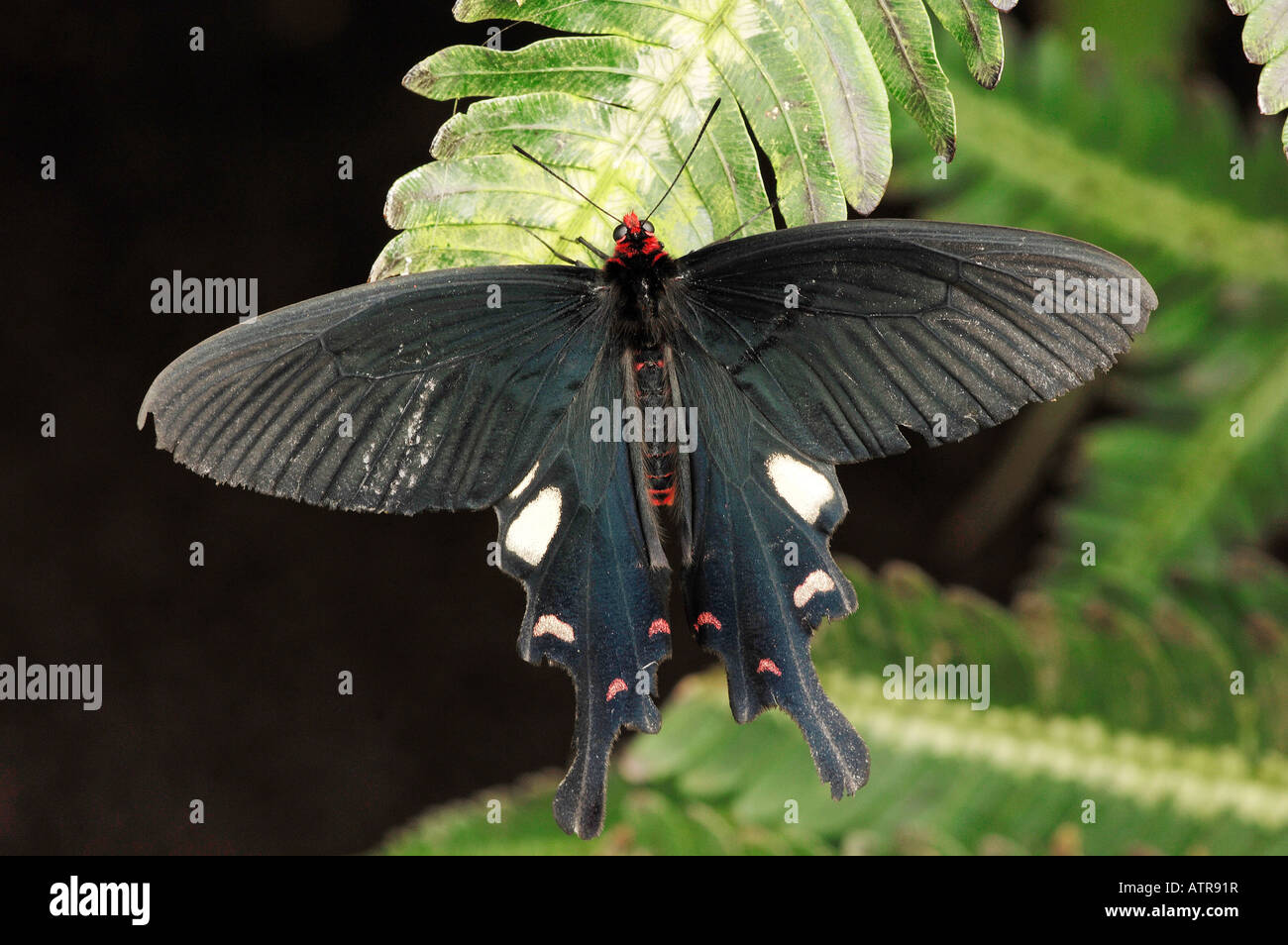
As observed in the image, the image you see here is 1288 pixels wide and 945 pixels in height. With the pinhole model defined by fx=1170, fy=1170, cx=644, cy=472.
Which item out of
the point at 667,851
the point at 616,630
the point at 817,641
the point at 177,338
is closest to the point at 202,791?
the point at 177,338

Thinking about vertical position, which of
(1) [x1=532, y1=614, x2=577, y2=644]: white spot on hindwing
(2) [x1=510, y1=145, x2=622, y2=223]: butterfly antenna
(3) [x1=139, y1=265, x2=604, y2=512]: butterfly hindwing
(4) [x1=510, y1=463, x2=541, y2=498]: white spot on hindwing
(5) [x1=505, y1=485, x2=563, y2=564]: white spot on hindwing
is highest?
(2) [x1=510, y1=145, x2=622, y2=223]: butterfly antenna

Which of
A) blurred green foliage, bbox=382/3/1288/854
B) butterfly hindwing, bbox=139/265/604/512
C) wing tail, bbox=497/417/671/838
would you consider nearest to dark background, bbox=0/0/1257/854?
blurred green foliage, bbox=382/3/1288/854

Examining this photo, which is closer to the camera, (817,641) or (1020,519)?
(817,641)

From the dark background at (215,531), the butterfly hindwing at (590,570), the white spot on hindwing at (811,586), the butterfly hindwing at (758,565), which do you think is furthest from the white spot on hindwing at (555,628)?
the dark background at (215,531)

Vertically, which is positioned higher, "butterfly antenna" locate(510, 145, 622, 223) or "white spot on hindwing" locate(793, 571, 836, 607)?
"butterfly antenna" locate(510, 145, 622, 223)

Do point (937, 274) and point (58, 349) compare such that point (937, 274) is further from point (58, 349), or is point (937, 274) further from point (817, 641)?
point (58, 349)

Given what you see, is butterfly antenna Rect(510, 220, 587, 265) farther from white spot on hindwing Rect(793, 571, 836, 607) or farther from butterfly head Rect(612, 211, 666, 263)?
white spot on hindwing Rect(793, 571, 836, 607)
